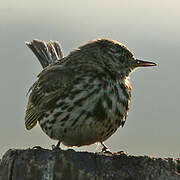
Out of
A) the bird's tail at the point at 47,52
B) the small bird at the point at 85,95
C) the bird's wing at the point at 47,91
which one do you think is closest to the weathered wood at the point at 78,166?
the small bird at the point at 85,95

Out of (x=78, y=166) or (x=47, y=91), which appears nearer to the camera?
(x=78, y=166)

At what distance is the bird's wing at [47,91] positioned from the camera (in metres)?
6.81

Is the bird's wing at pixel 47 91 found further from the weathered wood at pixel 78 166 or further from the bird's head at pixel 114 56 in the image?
the weathered wood at pixel 78 166

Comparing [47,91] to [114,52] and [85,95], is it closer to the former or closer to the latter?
[85,95]

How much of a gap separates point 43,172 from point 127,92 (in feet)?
10.2

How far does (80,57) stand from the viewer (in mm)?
7262

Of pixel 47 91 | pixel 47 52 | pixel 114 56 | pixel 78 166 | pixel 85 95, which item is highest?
pixel 47 52

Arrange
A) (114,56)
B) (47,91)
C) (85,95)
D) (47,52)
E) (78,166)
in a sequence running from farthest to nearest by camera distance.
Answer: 1. (47,52)
2. (114,56)
3. (47,91)
4. (85,95)
5. (78,166)

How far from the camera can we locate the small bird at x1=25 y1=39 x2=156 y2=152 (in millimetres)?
6535

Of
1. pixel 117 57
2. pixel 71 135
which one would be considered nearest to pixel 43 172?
pixel 71 135

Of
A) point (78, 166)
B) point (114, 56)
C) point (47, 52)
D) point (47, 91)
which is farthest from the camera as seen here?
point (47, 52)

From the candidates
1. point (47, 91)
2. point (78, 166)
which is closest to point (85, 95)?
point (47, 91)

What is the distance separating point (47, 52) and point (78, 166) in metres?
5.65

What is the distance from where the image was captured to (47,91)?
7.14 metres
